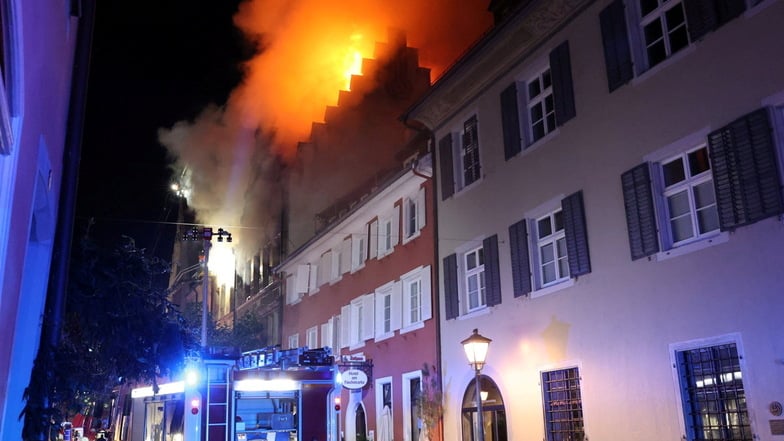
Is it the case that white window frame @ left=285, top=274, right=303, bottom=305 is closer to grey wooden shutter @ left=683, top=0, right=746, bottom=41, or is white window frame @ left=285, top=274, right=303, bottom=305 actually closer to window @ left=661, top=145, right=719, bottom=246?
window @ left=661, top=145, right=719, bottom=246

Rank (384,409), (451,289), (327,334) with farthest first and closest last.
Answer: (327,334), (384,409), (451,289)

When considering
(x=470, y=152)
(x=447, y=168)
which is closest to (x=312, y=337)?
(x=447, y=168)

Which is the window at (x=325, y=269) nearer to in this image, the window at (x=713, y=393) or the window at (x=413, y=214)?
the window at (x=413, y=214)

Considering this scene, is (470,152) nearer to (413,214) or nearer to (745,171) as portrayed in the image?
(413,214)

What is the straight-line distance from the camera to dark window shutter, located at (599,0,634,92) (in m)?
10.8

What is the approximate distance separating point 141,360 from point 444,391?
9.23 metres

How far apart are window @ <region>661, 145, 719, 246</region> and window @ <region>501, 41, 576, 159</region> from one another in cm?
252

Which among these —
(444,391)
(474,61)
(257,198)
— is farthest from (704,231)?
(257,198)

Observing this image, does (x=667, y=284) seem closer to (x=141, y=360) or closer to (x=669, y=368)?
(x=669, y=368)

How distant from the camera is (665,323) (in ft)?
31.4

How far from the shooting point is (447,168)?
16.2 m

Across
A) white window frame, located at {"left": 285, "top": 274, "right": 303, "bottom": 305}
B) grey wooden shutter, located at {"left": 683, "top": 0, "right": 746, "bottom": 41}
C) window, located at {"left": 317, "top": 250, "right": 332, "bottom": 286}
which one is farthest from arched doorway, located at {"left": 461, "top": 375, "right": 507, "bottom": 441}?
white window frame, located at {"left": 285, "top": 274, "right": 303, "bottom": 305}

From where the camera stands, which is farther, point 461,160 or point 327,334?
point 327,334

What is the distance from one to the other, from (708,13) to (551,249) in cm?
490
